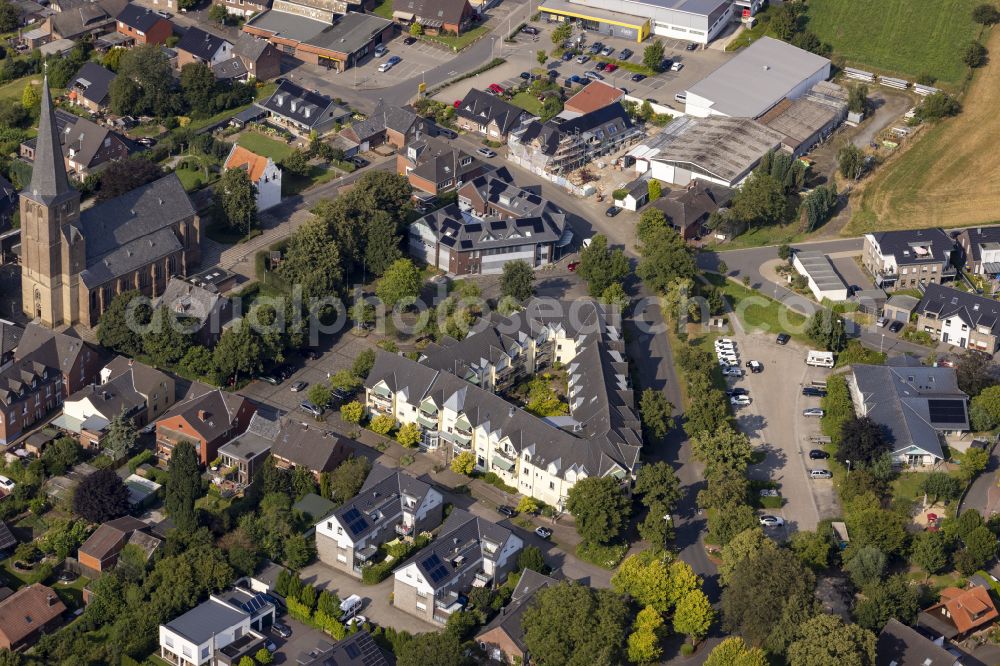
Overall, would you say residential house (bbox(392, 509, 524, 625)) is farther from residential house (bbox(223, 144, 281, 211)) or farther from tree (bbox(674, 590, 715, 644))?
residential house (bbox(223, 144, 281, 211))

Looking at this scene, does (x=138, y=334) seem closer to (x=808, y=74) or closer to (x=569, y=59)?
(x=569, y=59)

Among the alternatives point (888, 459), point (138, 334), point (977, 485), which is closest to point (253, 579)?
point (138, 334)

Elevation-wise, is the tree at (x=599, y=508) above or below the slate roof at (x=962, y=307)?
below

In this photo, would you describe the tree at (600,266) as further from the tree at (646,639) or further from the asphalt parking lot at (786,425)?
the tree at (646,639)

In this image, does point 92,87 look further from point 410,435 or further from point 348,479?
point 348,479

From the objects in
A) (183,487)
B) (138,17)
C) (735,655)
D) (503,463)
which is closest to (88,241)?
(183,487)

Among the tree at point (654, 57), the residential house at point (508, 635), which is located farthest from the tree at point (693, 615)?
the tree at point (654, 57)

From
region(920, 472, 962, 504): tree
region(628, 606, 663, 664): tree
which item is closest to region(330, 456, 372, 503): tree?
region(628, 606, 663, 664): tree
